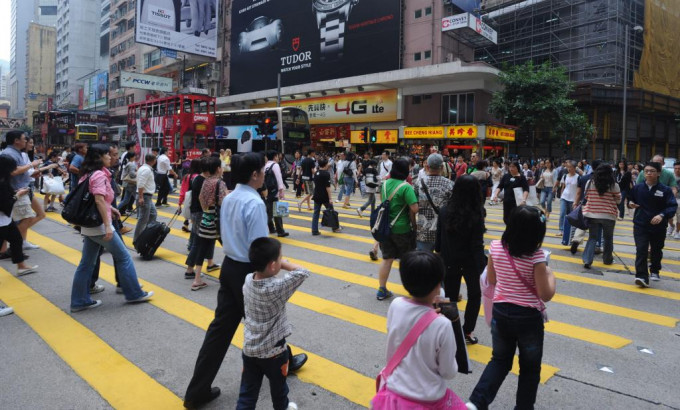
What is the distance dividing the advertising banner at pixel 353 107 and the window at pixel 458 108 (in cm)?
382

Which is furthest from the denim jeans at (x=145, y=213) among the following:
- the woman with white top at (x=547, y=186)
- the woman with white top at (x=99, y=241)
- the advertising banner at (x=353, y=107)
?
the advertising banner at (x=353, y=107)

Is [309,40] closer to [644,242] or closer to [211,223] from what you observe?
[211,223]

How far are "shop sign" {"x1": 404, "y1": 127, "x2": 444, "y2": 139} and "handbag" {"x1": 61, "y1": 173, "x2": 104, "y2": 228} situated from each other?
92.9 feet

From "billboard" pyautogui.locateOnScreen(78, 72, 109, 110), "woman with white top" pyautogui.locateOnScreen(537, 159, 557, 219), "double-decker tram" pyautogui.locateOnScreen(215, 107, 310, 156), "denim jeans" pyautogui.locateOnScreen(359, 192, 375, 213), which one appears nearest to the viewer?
"denim jeans" pyautogui.locateOnScreen(359, 192, 375, 213)

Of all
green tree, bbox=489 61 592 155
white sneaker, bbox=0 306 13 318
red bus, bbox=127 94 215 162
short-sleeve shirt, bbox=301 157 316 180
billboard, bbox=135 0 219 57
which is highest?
billboard, bbox=135 0 219 57

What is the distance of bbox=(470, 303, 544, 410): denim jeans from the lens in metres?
2.79

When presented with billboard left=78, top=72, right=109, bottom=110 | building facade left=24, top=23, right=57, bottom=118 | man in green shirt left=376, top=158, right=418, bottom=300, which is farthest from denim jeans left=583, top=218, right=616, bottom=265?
building facade left=24, top=23, right=57, bottom=118

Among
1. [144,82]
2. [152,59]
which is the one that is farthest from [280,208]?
[152,59]

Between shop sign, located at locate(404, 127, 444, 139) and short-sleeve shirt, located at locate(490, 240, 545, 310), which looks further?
shop sign, located at locate(404, 127, 444, 139)

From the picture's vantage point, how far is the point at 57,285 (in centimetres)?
613

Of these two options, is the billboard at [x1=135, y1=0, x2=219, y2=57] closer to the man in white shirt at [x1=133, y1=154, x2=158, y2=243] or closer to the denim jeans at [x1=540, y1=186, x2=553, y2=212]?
the man in white shirt at [x1=133, y1=154, x2=158, y2=243]

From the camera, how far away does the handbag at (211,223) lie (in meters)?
6.01

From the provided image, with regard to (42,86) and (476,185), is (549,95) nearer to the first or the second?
(476,185)

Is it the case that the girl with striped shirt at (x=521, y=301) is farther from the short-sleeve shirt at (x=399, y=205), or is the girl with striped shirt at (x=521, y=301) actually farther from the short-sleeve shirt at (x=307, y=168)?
the short-sleeve shirt at (x=307, y=168)
